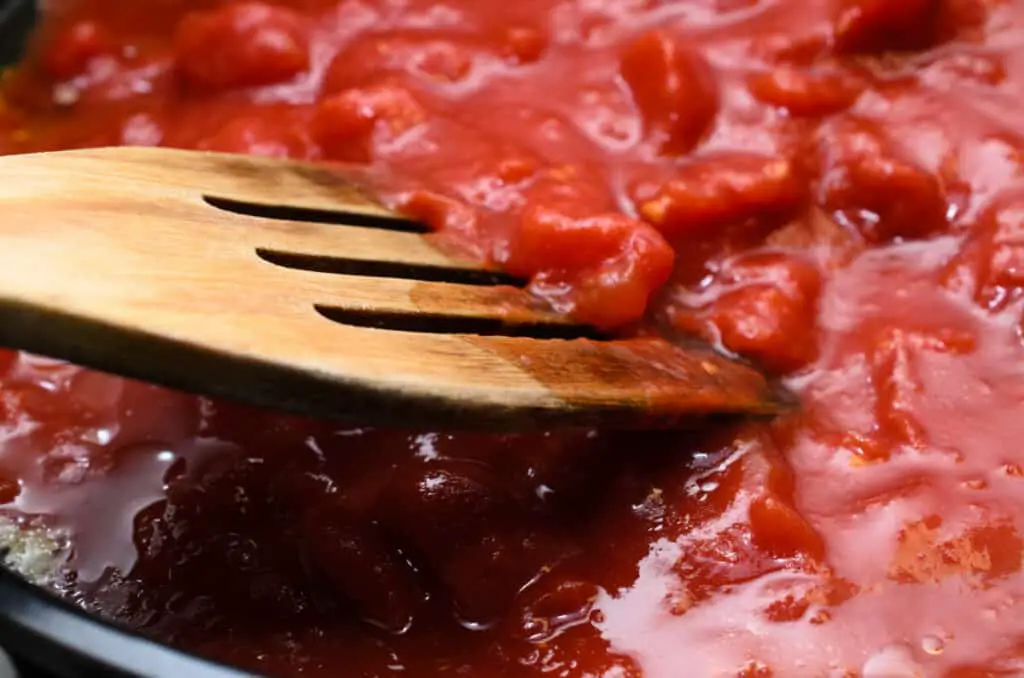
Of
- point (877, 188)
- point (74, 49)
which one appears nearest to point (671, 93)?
point (877, 188)

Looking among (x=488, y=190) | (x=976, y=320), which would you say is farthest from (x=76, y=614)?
(x=976, y=320)

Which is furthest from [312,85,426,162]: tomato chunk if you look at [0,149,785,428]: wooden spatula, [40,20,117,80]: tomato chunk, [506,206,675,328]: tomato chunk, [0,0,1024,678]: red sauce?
[40,20,117,80]: tomato chunk

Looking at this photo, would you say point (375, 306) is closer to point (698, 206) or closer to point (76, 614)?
point (76, 614)

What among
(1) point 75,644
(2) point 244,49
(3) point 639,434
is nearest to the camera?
(1) point 75,644

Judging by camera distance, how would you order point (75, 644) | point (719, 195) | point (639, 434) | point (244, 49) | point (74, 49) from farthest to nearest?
point (74, 49), point (244, 49), point (719, 195), point (639, 434), point (75, 644)

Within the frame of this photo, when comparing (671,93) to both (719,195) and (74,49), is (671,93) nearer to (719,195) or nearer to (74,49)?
(719,195)

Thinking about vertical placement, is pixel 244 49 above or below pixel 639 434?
above

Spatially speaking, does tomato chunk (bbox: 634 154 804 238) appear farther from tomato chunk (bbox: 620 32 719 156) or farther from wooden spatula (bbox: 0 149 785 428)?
wooden spatula (bbox: 0 149 785 428)
